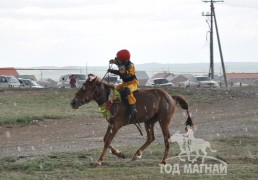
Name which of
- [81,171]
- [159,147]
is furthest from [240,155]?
[81,171]

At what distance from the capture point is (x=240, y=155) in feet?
59.1

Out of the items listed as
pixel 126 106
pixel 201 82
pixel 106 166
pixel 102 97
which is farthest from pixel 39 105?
pixel 201 82

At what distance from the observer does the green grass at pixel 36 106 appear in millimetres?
28505

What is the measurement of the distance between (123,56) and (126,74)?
0.41 metres

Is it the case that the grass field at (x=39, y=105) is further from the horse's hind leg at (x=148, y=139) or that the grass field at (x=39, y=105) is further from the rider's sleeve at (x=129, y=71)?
the rider's sleeve at (x=129, y=71)

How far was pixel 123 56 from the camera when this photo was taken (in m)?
15.9

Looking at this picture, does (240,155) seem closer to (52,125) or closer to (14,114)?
(52,125)

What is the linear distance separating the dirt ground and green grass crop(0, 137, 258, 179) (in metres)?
1.58

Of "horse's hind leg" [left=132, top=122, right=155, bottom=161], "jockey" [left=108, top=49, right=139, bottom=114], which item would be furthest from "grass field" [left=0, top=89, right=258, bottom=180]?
"jockey" [left=108, top=49, right=139, bottom=114]

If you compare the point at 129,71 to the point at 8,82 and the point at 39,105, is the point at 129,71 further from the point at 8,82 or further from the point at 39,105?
the point at 8,82

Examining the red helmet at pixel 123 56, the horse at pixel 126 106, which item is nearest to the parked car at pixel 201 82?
the horse at pixel 126 106

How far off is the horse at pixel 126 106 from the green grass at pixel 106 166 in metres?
0.61

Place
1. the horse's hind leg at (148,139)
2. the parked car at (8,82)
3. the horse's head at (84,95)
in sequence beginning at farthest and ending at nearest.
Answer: the parked car at (8,82), the horse's hind leg at (148,139), the horse's head at (84,95)

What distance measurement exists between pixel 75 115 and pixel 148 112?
47.3ft
